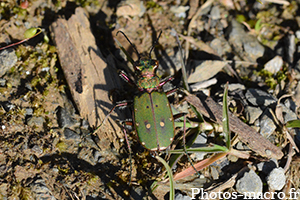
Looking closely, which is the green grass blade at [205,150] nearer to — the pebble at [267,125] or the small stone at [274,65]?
the pebble at [267,125]

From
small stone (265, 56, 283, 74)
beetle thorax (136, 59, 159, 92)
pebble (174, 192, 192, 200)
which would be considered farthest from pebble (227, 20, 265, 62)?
pebble (174, 192, 192, 200)

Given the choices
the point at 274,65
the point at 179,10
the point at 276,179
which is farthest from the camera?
the point at 179,10

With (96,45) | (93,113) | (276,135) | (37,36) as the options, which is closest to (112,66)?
(96,45)

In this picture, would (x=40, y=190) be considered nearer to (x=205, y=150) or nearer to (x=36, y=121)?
(x=36, y=121)

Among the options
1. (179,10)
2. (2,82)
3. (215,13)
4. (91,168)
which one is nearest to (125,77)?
(91,168)

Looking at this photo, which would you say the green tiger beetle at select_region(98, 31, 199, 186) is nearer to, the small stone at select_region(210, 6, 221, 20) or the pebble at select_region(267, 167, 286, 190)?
the pebble at select_region(267, 167, 286, 190)

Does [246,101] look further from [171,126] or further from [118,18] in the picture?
[118,18]
